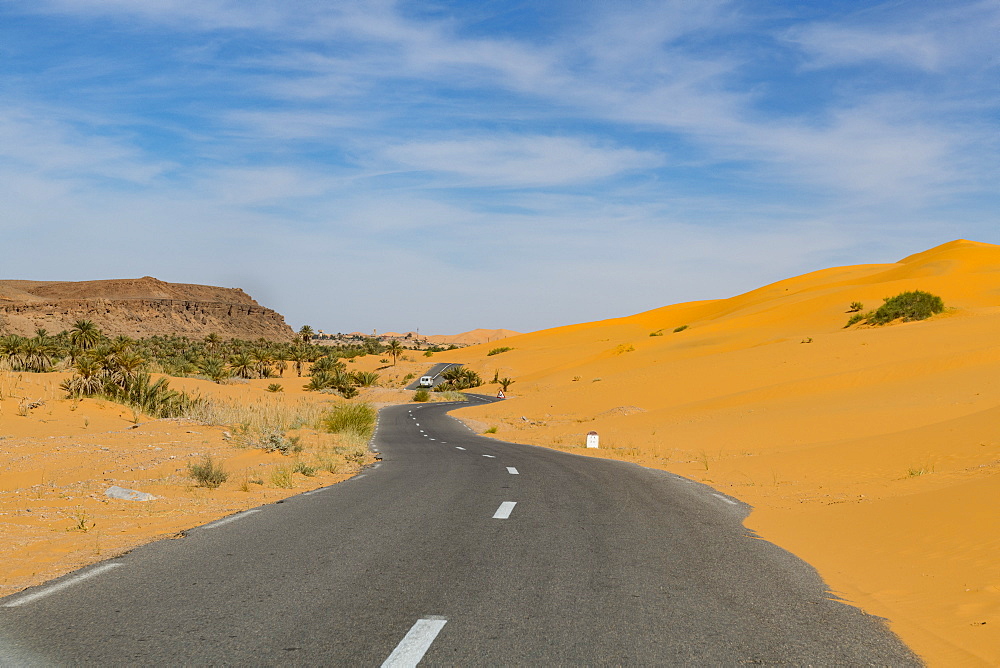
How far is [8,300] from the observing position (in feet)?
396

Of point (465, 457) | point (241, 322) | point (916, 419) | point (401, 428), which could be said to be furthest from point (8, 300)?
point (916, 419)

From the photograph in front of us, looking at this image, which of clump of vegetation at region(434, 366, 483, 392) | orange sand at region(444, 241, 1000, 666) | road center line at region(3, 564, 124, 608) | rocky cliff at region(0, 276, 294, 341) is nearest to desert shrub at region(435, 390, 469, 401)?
orange sand at region(444, 241, 1000, 666)

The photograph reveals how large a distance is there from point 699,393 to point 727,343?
26.6m

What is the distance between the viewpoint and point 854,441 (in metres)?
19.1

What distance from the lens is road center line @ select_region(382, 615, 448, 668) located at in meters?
4.32

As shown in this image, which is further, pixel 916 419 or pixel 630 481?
pixel 916 419

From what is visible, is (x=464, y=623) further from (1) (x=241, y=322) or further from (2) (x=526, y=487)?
(1) (x=241, y=322)

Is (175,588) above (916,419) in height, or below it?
above

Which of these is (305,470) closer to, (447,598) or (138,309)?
(447,598)

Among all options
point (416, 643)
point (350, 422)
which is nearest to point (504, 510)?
point (416, 643)

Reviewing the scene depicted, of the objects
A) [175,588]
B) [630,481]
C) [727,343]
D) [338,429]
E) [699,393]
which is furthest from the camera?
[727,343]

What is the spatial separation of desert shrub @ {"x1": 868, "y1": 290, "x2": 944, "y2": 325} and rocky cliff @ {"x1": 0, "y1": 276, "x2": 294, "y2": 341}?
111720mm

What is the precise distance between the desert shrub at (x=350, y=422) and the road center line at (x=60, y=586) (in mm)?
20397

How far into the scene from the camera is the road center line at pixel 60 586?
537cm
